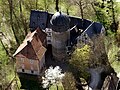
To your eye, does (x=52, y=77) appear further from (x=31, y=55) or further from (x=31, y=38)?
(x=31, y=38)

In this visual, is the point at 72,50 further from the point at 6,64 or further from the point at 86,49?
the point at 6,64

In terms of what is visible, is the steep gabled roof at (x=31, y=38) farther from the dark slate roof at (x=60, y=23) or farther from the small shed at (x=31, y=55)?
the dark slate roof at (x=60, y=23)

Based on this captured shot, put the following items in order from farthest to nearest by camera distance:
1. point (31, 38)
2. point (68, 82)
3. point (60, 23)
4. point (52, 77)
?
1. point (31, 38)
2. point (60, 23)
3. point (52, 77)
4. point (68, 82)

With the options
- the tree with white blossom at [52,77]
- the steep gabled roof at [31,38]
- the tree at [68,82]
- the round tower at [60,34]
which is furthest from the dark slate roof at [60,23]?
the tree at [68,82]

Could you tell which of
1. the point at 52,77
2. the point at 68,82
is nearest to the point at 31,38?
the point at 52,77

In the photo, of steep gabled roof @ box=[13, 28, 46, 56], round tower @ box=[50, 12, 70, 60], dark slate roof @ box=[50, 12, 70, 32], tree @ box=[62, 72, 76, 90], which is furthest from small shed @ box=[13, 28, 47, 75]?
tree @ box=[62, 72, 76, 90]

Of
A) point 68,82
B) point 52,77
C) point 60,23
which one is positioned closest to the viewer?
point 68,82

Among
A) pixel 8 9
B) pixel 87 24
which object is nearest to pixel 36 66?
pixel 87 24
